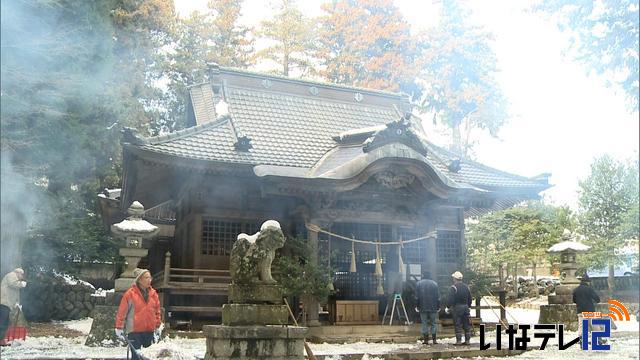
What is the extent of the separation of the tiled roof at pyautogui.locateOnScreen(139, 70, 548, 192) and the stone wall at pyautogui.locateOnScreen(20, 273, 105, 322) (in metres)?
7.94

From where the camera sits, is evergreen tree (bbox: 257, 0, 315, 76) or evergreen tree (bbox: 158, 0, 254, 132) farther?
evergreen tree (bbox: 257, 0, 315, 76)

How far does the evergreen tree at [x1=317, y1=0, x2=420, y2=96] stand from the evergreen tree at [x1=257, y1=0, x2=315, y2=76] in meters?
0.88

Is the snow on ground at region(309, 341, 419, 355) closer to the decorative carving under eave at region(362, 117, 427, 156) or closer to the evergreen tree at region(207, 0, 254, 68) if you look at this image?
the decorative carving under eave at region(362, 117, 427, 156)

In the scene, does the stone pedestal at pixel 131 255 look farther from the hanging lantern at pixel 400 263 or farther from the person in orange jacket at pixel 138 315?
the hanging lantern at pixel 400 263

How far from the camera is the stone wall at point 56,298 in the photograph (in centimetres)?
1869

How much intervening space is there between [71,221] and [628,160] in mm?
26061

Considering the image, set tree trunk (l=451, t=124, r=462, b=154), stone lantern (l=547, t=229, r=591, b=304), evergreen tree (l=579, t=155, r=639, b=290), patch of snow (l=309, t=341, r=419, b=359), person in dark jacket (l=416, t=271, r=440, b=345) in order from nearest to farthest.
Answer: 1. patch of snow (l=309, t=341, r=419, b=359)
2. person in dark jacket (l=416, t=271, r=440, b=345)
3. stone lantern (l=547, t=229, r=591, b=304)
4. evergreen tree (l=579, t=155, r=639, b=290)
5. tree trunk (l=451, t=124, r=462, b=154)

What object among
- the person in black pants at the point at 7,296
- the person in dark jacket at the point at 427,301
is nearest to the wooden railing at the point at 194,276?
the person in black pants at the point at 7,296

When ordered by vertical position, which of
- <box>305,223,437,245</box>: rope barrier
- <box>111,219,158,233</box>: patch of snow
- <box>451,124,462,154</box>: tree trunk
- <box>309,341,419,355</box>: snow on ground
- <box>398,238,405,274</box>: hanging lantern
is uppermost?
<box>451,124,462,154</box>: tree trunk

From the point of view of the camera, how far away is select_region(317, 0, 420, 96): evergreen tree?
108 feet

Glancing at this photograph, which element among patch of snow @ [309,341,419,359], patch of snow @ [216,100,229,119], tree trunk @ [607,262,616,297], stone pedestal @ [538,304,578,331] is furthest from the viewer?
tree trunk @ [607,262,616,297]

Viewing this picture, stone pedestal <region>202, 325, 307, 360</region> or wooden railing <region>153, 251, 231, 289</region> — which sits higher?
wooden railing <region>153, 251, 231, 289</region>

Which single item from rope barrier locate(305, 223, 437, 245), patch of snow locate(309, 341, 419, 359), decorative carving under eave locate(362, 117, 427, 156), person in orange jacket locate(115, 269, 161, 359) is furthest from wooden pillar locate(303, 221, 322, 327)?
person in orange jacket locate(115, 269, 161, 359)

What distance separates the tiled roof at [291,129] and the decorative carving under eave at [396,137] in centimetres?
72
